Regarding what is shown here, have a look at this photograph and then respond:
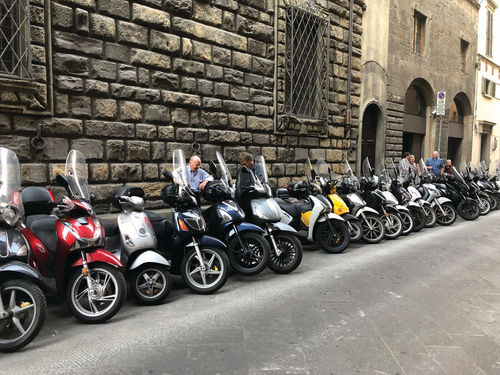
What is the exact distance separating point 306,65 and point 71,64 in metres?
6.30

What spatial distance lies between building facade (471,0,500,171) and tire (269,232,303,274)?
1837 cm

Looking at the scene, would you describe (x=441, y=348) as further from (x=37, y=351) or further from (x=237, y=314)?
(x=37, y=351)

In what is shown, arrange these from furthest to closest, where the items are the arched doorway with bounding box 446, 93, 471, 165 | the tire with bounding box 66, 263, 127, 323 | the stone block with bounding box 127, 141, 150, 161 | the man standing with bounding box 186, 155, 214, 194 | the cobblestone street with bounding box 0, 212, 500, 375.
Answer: the arched doorway with bounding box 446, 93, 471, 165
the stone block with bounding box 127, 141, 150, 161
the man standing with bounding box 186, 155, 214, 194
the tire with bounding box 66, 263, 127, 323
the cobblestone street with bounding box 0, 212, 500, 375

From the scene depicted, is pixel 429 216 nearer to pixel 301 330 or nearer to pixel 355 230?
pixel 355 230

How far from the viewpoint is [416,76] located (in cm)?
1576

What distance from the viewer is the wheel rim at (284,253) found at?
5.32 meters

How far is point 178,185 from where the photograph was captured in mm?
4688

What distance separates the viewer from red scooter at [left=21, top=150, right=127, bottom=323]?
368cm

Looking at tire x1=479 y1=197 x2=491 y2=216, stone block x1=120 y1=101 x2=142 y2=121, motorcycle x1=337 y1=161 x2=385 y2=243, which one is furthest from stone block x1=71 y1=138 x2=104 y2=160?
tire x1=479 y1=197 x2=491 y2=216

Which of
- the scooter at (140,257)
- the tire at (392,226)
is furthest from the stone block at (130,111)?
the tire at (392,226)

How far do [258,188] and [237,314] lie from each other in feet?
6.35

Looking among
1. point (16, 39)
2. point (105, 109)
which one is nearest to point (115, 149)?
point (105, 109)

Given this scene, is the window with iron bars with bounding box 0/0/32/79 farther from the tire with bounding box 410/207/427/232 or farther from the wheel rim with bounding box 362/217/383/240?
the tire with bounding box 410/207/427/232

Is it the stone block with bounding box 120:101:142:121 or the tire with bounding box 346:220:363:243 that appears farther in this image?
the tire with bounding box 346:220:363:243
